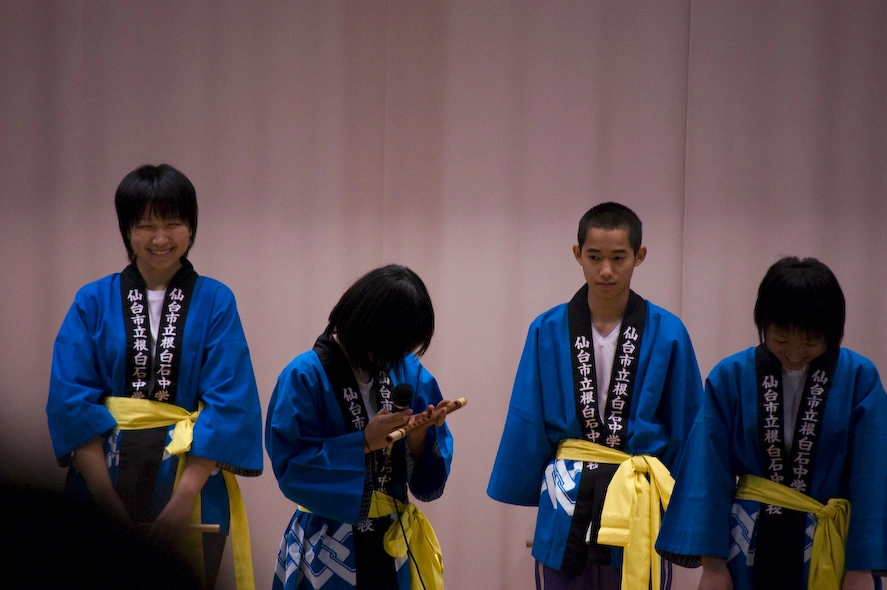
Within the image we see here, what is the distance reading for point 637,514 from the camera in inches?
111

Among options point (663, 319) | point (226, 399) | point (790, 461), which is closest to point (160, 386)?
point (226, 399)

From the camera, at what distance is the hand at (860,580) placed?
2.43m

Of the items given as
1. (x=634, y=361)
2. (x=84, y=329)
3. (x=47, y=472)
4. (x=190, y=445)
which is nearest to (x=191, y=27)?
(x=84, y=329)

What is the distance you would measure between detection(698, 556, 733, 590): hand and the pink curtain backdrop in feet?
5.43

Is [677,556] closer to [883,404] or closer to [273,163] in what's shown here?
[883,404]

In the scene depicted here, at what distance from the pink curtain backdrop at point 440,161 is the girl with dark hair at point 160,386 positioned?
1.42 meters

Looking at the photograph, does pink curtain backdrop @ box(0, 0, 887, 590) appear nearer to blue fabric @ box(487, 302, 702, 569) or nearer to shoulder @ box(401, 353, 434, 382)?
blue fabric @ box(487, 302, 702, 569)

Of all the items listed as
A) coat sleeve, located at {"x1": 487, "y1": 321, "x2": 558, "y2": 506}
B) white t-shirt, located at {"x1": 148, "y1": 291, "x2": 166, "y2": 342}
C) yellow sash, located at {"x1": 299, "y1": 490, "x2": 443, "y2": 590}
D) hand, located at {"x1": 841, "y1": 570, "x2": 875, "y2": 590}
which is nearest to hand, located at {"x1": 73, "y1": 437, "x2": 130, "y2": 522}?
white t-shirt, located at {"x1": 148, "y1": 291, "x2": 166, "y2": 342}

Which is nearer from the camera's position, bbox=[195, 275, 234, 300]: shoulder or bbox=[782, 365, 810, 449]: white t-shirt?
bbox=[782, 365, 810, 449]: white t-shirt

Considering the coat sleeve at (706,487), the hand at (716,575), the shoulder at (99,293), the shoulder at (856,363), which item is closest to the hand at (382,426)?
the coat sleeve at (706,487)

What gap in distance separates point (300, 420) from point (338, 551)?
37 centimetres

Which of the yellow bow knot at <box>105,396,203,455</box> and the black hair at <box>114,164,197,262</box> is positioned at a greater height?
the black hair at <box>114,164,197,262</box>

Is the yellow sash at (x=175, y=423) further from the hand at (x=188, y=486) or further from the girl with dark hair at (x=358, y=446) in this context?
the girl with dark hair at (x=358, y=446)

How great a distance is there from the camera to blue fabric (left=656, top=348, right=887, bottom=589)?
8.02ft
